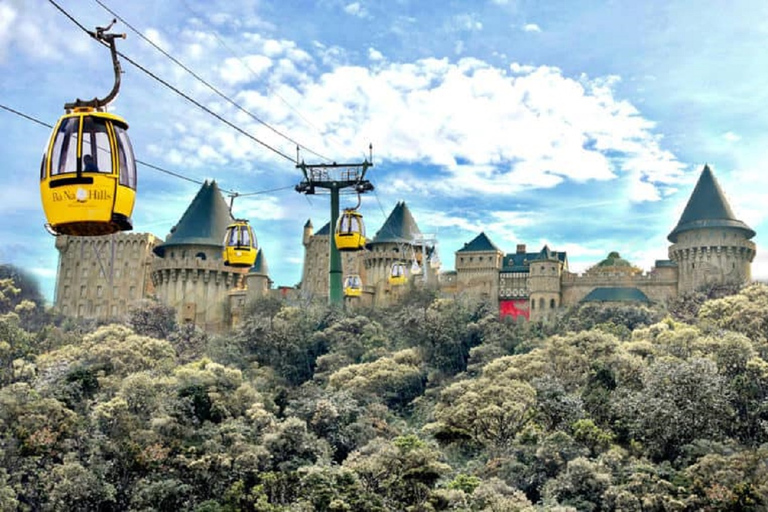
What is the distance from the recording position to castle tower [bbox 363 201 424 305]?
6950cm

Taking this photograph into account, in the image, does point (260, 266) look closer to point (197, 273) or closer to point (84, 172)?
point (197, 273)

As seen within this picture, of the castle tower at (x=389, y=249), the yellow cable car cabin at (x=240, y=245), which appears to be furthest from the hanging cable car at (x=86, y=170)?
the castle tower at (x=389, y=249)

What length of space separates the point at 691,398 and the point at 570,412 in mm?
4640

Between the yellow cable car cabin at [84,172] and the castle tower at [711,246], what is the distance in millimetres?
51839

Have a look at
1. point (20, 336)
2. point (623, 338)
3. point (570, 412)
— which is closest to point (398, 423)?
point (570, 412)

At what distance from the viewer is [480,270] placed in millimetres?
64500

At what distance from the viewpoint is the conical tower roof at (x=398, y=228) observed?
2813 inches

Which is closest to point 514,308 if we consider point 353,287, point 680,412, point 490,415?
point 353,287

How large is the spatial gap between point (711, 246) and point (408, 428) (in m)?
28.5

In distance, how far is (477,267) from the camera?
64562 millimetres

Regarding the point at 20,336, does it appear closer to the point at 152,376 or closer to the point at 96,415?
the point at 152,376

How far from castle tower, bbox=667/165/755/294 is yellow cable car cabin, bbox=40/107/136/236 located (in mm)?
51839

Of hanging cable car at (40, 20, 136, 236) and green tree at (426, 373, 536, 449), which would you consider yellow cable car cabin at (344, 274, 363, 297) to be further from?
hanging cable car at (40, 20, 136, 236)

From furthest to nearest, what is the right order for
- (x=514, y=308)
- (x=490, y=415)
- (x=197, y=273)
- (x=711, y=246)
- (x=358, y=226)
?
(x=197, y=273), (x=514, y=308), (x=711, y=246), (x=490, y=415), (x=358, y=226)
